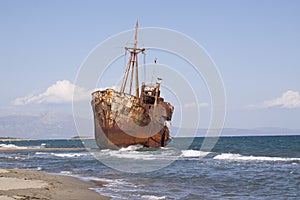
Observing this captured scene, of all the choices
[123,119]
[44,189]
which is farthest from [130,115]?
[44,189]

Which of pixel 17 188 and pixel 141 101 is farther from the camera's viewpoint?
pixel 141 101

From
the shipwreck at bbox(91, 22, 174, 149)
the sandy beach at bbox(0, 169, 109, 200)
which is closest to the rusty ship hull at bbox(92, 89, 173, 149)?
the shipwreck at bbox(91, 22, 174, 149)

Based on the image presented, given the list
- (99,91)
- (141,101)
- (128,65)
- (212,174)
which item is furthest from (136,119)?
(212,174)

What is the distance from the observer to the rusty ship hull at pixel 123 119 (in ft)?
132

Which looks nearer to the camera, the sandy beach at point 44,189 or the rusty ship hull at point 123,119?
the sandy beach at point 44,189

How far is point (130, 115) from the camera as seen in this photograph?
132ft

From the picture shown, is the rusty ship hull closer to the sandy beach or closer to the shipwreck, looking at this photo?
the shipwreck

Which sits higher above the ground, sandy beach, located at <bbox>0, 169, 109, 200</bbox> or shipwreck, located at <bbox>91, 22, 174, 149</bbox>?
shipwreck, located at <bbox>91, 22, 174, 149</bbox>

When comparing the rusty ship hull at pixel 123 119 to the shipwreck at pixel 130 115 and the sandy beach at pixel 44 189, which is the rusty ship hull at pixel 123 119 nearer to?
the shipwreck at pixel 130 115

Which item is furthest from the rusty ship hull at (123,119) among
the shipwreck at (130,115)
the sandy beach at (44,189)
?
the sandy beach at (44,189)

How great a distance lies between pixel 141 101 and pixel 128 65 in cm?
598

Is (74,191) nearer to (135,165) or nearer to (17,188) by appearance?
(17,188)

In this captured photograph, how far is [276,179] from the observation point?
69.8 ft

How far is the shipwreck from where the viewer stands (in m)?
40.4
